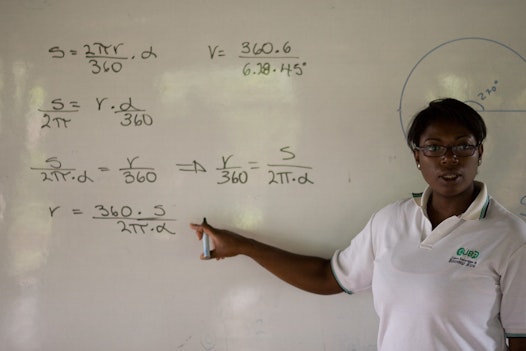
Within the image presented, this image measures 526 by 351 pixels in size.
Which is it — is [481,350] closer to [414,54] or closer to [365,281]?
[365,281]

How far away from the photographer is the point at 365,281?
1473mm

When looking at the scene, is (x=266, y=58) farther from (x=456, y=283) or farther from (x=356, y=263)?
(x=456, y=283)

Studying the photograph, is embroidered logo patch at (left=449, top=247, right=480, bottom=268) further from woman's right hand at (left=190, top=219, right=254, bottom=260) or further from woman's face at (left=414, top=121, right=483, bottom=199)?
woman's right hand at (left=190, top=219, right=254, bottom=260)

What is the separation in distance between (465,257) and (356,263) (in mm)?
317

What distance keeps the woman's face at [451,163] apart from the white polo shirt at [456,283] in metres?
0.05

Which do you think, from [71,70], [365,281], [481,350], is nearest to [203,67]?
[71,70]

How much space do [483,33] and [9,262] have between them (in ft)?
4.94

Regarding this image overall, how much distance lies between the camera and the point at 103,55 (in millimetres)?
1541

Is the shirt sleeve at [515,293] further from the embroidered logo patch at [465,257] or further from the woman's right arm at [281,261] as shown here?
the woman's right arm at [281,261]

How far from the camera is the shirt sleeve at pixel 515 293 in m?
1.15

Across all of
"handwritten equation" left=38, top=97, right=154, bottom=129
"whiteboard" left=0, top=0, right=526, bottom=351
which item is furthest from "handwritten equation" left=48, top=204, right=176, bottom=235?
"handwritten equation" left=38, top=97, right=154, bottom=129

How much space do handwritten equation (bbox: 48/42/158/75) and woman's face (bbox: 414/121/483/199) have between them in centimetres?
80

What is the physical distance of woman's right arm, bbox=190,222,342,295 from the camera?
152 centimetres

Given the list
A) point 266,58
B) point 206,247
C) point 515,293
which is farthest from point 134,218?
point 515,293
